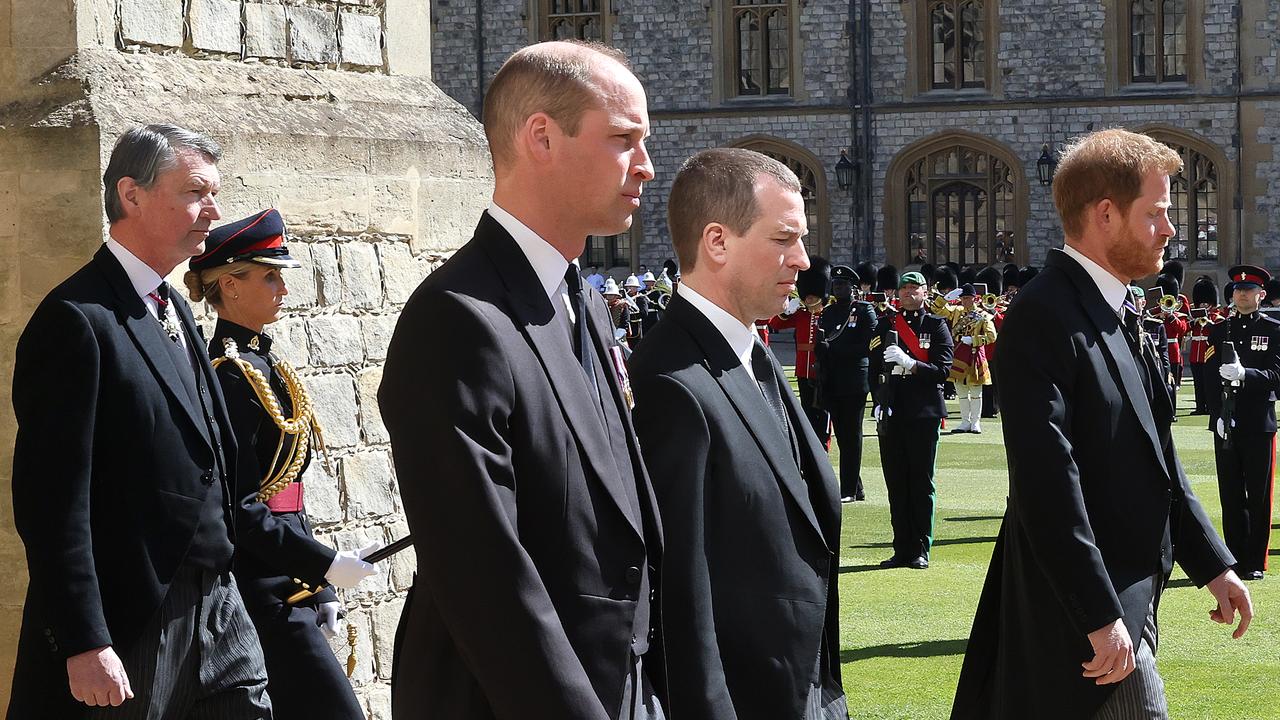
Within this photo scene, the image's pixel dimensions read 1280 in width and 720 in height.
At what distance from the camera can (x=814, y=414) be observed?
14.2m

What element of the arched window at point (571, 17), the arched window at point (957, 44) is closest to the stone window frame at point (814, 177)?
the arched window at point (957, 44)

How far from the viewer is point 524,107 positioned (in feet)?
9.23

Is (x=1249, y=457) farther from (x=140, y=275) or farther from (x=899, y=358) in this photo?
(x=140, y=275)

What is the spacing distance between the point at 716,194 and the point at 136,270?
117 cm

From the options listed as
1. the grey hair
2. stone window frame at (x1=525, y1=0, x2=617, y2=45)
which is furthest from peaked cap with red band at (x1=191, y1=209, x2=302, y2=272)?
stone window frame at (x1=525, y1=0, x2=617, y2=45)

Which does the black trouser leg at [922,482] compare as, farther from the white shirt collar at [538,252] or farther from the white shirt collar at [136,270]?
the white shirt collar at [538,252]

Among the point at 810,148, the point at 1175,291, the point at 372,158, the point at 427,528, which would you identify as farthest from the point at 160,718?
the point at 810,148

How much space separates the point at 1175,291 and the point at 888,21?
418 inches

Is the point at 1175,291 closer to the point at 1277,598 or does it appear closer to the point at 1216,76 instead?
the point at 1216,76

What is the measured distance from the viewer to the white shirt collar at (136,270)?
146 inches

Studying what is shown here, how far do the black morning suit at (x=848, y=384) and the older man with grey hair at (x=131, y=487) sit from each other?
927cm

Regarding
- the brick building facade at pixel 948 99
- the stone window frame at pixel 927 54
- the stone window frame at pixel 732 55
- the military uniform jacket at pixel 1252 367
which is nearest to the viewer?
the military uniform jacket at pixel 1252 367

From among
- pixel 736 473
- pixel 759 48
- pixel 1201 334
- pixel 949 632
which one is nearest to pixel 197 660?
pixel 736 473

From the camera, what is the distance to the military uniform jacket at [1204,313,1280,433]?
1007cm
